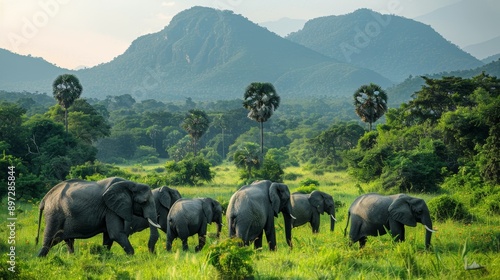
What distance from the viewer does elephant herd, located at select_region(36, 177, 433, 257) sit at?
1295 cm

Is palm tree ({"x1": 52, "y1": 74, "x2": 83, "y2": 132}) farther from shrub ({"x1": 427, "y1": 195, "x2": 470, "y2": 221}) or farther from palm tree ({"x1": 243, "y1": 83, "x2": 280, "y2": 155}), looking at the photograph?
shrub ({"x1": 427, "y1": 195, "x2": 470, "y2": 221})

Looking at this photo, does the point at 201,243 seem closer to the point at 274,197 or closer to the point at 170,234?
the point at 170,234

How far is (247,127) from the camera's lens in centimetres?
10844

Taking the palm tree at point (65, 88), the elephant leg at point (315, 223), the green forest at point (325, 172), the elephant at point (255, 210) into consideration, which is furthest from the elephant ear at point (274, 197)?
the palm tree at point (65, 88)

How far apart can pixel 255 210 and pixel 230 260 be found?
4.58m

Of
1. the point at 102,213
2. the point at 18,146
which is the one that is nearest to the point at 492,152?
the point at 102,213

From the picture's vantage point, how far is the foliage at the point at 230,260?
8938mm

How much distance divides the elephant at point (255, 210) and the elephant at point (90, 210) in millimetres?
2069

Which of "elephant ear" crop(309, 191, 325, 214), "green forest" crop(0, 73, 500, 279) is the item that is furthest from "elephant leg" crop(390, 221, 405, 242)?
"elephant ear" crop(309, 191, 325, 214)

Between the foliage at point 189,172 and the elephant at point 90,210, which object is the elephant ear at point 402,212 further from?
the foliage at point 189,172

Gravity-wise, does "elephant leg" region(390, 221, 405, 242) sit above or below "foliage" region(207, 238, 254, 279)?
below

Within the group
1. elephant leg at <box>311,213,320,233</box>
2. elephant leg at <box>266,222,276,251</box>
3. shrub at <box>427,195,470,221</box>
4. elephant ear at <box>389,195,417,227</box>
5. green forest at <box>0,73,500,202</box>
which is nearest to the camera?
elephant leg at <box>266,222,276,251</box>

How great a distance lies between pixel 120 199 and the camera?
513 inches

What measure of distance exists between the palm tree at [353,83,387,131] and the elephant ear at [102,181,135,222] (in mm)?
39678
